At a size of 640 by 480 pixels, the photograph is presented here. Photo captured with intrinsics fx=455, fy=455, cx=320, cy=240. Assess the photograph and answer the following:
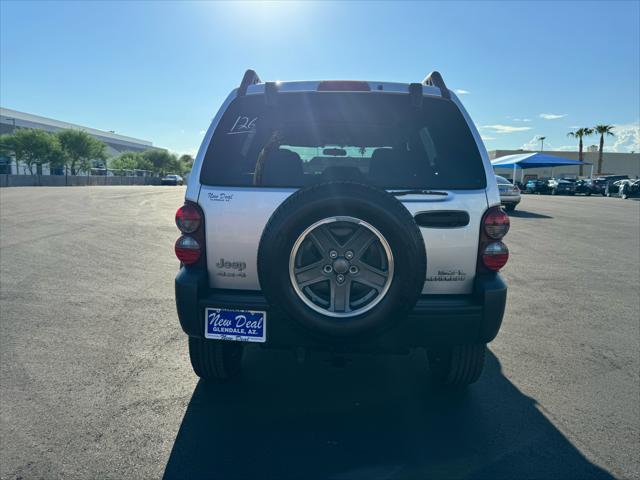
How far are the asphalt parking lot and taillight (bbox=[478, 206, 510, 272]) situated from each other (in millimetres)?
1019

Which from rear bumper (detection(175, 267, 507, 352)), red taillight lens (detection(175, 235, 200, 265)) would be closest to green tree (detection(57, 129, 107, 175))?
red taillight lens (detection(175, 235, 200, 265))

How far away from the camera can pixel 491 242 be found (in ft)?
8.84

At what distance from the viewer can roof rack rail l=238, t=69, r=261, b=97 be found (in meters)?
3.12

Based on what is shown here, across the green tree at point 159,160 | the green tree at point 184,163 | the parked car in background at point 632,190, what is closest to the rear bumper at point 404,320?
the parked car in background at point 632,190

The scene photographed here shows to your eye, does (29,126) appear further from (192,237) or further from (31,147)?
(192,237)

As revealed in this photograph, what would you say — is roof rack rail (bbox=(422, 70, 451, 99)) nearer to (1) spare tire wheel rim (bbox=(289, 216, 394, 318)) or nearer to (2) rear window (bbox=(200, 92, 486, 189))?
(2) rear window (bbox=(200, 92, 486, 189))

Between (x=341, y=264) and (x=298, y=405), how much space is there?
1166 mm

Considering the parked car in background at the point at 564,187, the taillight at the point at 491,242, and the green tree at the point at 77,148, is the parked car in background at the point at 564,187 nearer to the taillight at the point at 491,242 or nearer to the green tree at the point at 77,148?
the taillight at the point at 491,242

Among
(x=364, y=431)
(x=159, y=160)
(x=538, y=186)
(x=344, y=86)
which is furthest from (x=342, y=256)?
(x=159, y=160)

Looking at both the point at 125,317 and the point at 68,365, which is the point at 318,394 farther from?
the point at 125,317

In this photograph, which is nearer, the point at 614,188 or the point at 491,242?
the point at 491,242

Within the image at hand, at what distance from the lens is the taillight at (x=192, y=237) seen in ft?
8.85

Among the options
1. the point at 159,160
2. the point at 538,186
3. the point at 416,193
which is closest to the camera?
the point at 416,193

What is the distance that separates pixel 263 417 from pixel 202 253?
110 cm
